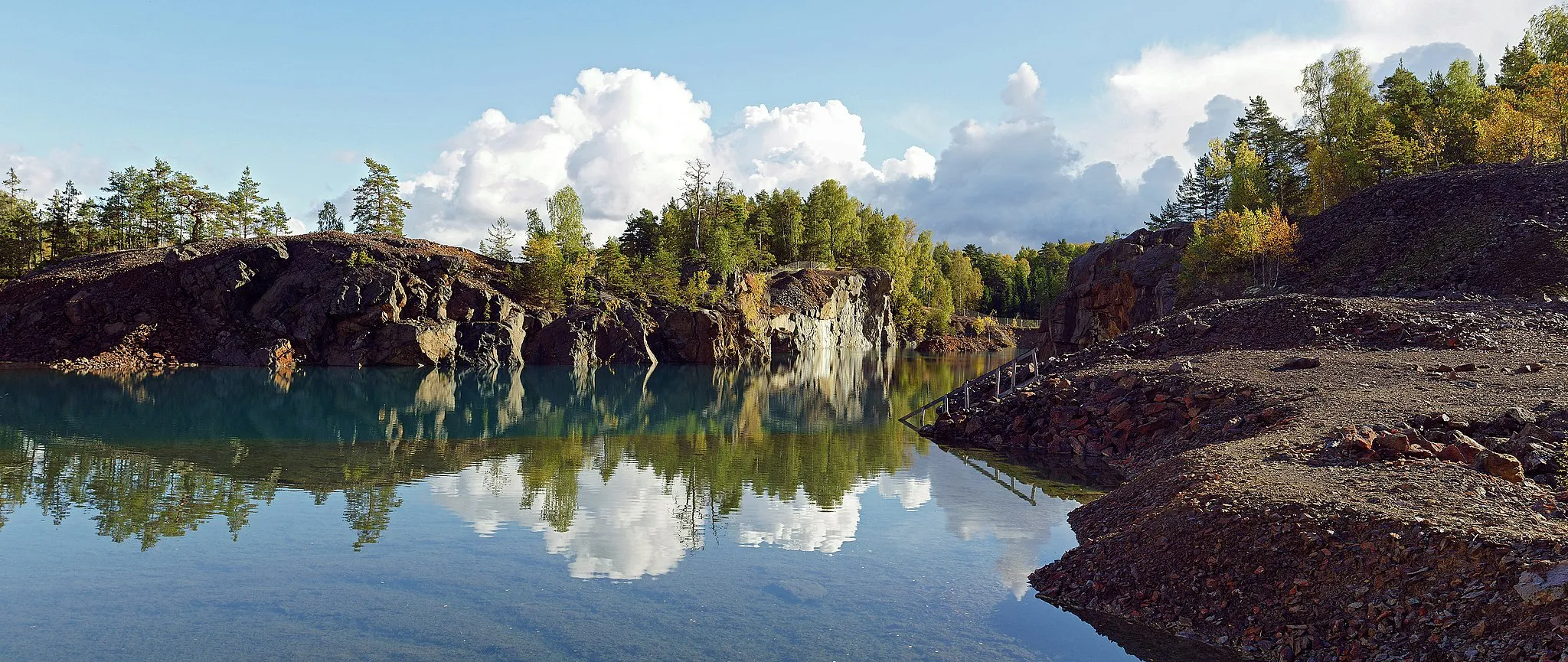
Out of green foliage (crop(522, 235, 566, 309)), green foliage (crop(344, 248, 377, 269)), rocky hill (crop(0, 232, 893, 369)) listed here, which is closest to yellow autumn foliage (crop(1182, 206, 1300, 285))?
rocky hill (crop(0, 232, 893, 369))

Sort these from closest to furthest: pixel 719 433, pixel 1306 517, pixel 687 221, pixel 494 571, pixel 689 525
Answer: pixel 1306 517
pixel 494 571
pixel 689 525
pixel 719 433
pixel 687 221

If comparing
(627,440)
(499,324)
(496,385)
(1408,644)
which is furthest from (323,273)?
(1408,644)

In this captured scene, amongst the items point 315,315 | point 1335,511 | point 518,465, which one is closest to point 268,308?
point 315,315

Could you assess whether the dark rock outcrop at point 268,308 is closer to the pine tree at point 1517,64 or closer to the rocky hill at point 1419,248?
the rocky hill at point 1419,248

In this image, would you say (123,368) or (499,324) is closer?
(123,368)

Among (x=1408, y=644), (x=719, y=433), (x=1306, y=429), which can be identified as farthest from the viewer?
(x=719, y=433)

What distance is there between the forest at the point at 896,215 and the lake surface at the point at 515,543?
144 ft

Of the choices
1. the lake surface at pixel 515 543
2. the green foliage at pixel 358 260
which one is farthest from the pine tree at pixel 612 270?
the lake surface at pixel 515 543

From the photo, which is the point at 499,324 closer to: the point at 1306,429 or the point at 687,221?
the point at 687,221

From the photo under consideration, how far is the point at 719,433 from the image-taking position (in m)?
33.6

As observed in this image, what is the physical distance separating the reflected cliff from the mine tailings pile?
2391 millimetres

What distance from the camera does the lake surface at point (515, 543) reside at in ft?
37.9

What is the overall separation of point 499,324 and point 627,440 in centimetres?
5542

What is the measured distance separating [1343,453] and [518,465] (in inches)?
806
